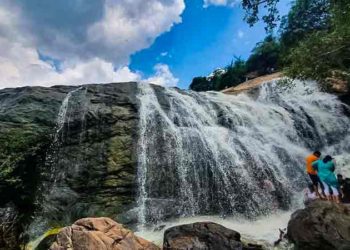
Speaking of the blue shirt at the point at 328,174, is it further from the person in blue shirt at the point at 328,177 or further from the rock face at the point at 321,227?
the rock face at the point at 321,227

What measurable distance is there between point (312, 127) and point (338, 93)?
16.0 feet

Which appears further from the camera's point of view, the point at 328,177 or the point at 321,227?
the point at 328,177

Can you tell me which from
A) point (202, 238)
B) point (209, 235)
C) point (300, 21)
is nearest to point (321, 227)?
point (209, 235)

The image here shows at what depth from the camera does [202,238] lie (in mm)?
11188

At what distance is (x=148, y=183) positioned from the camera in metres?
17.2

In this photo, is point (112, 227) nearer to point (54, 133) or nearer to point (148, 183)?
point (148, 183)

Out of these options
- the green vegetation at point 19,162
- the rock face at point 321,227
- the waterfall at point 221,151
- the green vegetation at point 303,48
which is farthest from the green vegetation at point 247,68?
the rock face at point 321,227

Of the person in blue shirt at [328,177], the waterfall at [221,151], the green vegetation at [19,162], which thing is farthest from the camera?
the green vegetation at [19,162]

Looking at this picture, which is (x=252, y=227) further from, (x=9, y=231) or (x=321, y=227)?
(x=9, y=231)

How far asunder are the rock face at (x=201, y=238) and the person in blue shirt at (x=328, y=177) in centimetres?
400

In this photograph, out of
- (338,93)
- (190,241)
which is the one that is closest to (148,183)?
(190,241)

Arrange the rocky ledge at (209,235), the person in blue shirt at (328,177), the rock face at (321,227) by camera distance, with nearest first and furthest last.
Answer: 1. the rocky ledge at (209,235)
2. the rock face at (321,227)
3. the person in blue shirt at (328,177)

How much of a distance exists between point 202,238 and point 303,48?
11.0 m

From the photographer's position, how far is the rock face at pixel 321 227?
10172 millimetres
